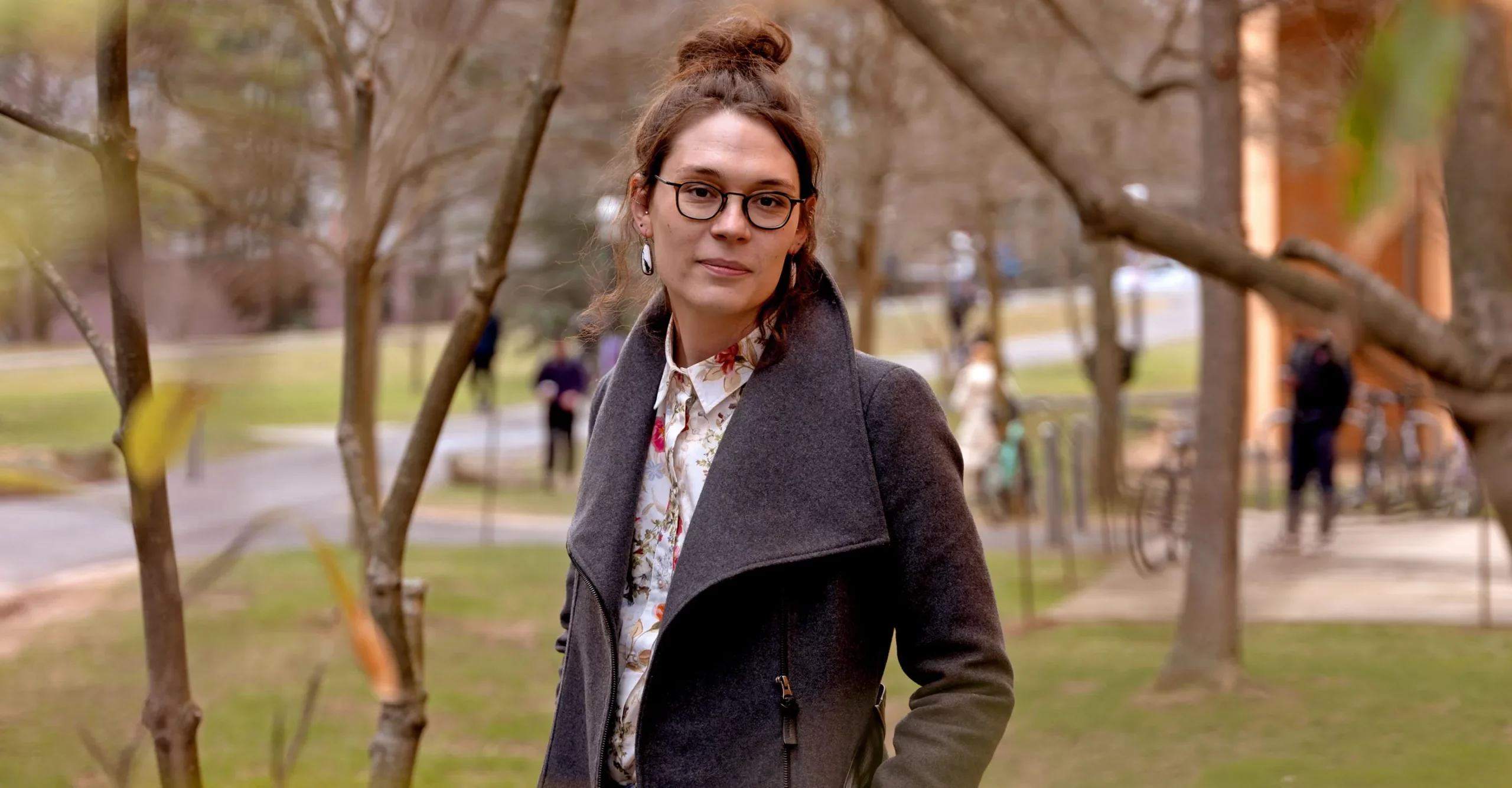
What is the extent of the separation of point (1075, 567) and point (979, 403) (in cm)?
371

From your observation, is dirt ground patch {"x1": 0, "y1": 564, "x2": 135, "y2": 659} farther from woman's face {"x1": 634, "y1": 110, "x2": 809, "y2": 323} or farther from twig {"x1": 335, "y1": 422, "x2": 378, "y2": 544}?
woman's face {"x1": 634, "y1": 110, "x2": 809, "y2": 323}

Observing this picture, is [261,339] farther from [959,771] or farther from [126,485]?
[959,771]

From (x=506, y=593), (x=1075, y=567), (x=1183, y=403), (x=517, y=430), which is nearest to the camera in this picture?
(x=506, y=593)

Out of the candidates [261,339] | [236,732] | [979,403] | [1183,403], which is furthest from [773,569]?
[1183,403]

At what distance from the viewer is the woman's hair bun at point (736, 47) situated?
2375 millimetres

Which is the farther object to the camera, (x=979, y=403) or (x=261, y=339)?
(x=979, y=403)

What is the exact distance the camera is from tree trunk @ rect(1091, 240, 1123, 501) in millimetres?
17578

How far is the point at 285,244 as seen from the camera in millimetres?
1177

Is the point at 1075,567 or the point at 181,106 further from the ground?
the point at 181,106

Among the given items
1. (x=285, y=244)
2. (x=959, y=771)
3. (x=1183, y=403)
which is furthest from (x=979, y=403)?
(x=285, y=244)

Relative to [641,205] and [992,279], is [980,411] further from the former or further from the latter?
[641,205]

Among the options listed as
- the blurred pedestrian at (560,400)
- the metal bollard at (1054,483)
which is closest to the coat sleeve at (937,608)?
the metal bollard at (1054,483)

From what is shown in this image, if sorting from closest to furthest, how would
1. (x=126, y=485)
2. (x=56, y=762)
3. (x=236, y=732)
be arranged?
Answer: (x=126, y=485) → (x=56, y=762) → (x=236, y=732)

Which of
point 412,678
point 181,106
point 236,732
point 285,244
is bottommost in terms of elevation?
point 236,732
